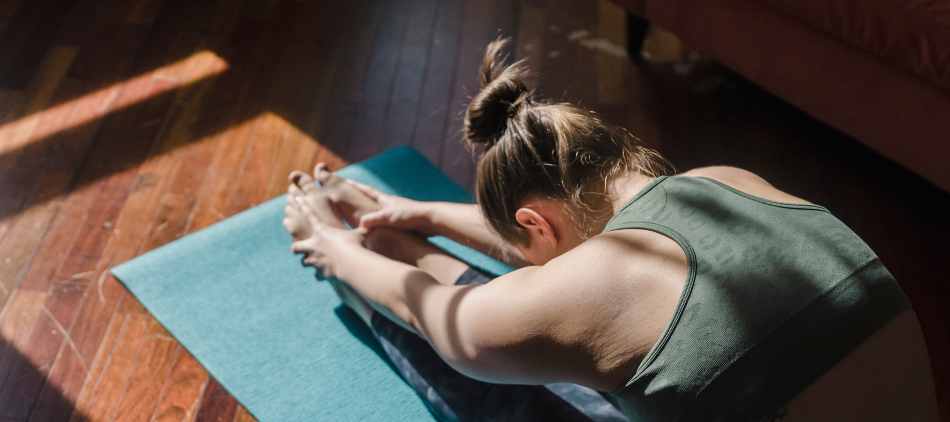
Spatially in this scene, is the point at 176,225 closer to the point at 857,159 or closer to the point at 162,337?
the point at 162,337

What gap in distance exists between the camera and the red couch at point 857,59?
1.62 meters

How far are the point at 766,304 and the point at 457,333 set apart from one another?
408mm

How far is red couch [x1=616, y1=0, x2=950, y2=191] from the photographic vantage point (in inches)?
63.7

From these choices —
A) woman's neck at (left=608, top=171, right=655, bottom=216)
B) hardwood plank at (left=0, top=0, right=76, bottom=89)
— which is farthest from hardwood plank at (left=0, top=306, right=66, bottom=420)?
woman's neck at (left=608, top=171, right=655, bottom=216)

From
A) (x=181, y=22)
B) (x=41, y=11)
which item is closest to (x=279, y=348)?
(x=181, y=22)

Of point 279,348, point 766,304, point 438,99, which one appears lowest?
point 279,348

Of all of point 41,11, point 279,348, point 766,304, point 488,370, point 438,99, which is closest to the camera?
point 766,304

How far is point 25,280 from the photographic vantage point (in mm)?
1702

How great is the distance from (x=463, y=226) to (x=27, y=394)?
76cm

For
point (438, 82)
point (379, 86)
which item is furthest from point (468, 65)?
point (379, 86)

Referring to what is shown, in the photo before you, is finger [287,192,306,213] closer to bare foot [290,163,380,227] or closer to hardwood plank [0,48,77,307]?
bare foot [290,163,380,227]

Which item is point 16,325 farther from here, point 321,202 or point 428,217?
point 428,217

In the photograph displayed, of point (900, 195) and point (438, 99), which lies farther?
point (438, 99)

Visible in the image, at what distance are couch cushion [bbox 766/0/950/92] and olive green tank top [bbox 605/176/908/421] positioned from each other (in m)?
0.72
